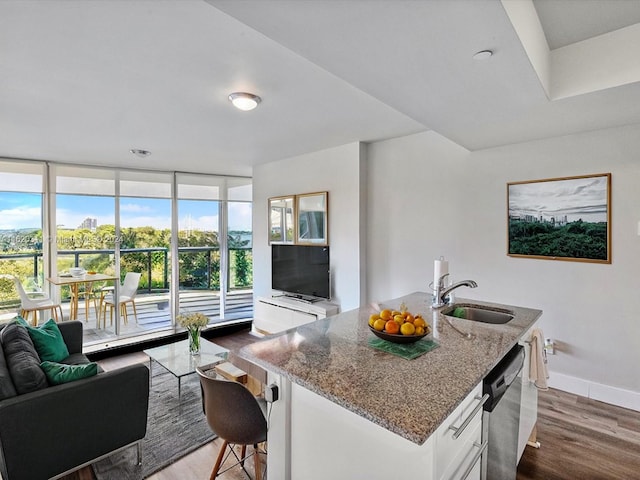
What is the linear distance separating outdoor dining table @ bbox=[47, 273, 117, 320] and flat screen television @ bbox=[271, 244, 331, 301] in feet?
7.77

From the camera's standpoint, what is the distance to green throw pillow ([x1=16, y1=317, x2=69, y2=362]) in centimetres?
256

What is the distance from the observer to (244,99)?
8.09ft

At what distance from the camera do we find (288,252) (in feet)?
15.0

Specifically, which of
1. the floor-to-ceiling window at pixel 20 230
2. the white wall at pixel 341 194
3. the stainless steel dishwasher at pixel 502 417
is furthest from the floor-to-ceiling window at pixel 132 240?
the stainless steel dishwasher at pixel 502 417

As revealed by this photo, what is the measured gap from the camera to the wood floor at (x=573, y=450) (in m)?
2.02

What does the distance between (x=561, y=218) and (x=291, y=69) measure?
8.32ft

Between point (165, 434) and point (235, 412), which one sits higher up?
point (235, 412)

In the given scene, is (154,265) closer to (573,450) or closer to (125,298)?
(125,298)

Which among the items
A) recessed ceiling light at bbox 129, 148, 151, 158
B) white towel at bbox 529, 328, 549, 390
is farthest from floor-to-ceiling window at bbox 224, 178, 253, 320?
white towel at bbox 529, 328, 549, 390

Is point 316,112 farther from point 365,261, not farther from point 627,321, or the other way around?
point 627,321

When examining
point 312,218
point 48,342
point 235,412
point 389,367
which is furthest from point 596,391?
point 48,342

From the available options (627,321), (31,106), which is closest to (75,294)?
(31,106)

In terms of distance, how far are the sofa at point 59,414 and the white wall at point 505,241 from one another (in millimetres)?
2679

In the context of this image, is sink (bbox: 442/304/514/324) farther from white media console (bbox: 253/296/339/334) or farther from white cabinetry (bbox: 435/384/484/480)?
white media console (bbox: 253/296/339/334)
